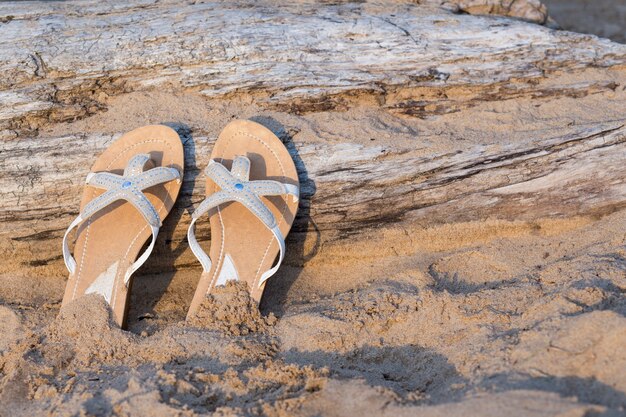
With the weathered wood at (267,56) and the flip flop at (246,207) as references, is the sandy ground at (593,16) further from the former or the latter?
the flip flop at (246,207)

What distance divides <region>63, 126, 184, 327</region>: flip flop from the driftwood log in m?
0.11

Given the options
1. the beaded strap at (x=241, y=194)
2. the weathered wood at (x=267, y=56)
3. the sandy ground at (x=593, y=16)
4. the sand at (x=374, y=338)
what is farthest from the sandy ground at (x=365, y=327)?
the sandy ground at (x=593, y=16)

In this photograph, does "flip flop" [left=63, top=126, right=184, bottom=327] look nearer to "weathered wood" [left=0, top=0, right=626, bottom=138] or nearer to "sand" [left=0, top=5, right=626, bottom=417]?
"sand" [left=0, top=5, right=626, bottom=417]

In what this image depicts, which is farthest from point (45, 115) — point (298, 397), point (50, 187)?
point (298, 397)

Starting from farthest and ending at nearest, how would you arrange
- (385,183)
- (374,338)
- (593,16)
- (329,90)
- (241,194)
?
(593,16) → (329,90) → (385,183) → (241,194) → (374,338)

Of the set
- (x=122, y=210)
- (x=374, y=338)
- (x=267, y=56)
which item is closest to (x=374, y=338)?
(x=374, y=338)

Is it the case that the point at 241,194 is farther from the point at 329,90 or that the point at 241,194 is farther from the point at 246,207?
the point at 329,90

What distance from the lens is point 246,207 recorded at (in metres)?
3.34

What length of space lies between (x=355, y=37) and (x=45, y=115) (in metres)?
1.75

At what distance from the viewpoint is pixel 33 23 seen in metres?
3.82

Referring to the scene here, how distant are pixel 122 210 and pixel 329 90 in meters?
1.27

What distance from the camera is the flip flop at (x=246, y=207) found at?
3.25 meters

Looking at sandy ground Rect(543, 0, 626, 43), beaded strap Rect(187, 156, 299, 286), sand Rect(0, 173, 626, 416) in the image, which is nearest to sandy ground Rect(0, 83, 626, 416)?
sand Rect(0, 173, 626, 416)

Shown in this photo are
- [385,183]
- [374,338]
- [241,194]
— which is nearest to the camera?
[374,338]
